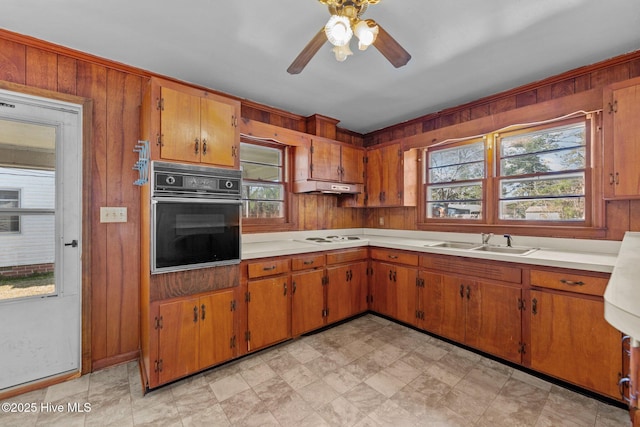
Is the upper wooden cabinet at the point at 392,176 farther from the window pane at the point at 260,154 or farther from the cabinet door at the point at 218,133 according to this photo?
the cabinet door at the point at 218,133

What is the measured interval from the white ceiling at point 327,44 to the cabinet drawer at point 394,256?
1720mm

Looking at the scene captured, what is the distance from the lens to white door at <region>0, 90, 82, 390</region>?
2006 mm

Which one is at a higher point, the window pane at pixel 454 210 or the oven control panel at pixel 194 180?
the oven control panel at pixel 194 180

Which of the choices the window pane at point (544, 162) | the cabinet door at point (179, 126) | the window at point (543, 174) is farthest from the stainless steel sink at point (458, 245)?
the cabinet door at point (179, 126)

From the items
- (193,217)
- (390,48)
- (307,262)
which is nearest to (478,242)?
(307,262)

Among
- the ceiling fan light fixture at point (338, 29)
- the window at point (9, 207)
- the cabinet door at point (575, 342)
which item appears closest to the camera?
the ceiling fan light fixture at point (338, 29)

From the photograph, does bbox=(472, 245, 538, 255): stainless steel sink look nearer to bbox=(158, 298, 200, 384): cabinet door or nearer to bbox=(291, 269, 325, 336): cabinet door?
bbox=(291, 269, 325, 336): cabinet door

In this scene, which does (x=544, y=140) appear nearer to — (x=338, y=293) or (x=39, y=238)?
(x=338, y=293)

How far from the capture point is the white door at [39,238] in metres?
2.01

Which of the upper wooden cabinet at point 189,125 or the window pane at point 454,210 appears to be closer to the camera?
the upper wooden cabinet at point 189,125

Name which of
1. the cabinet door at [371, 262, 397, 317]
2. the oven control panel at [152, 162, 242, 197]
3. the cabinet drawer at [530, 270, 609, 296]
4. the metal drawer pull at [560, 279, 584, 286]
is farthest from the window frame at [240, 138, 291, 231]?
the metal drawer pull at [560, 279, 584, 286]

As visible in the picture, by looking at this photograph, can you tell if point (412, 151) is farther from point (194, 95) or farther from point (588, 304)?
point (194, 95)

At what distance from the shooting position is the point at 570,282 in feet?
6.69

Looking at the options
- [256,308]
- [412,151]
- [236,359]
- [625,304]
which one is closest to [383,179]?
[412,151]
